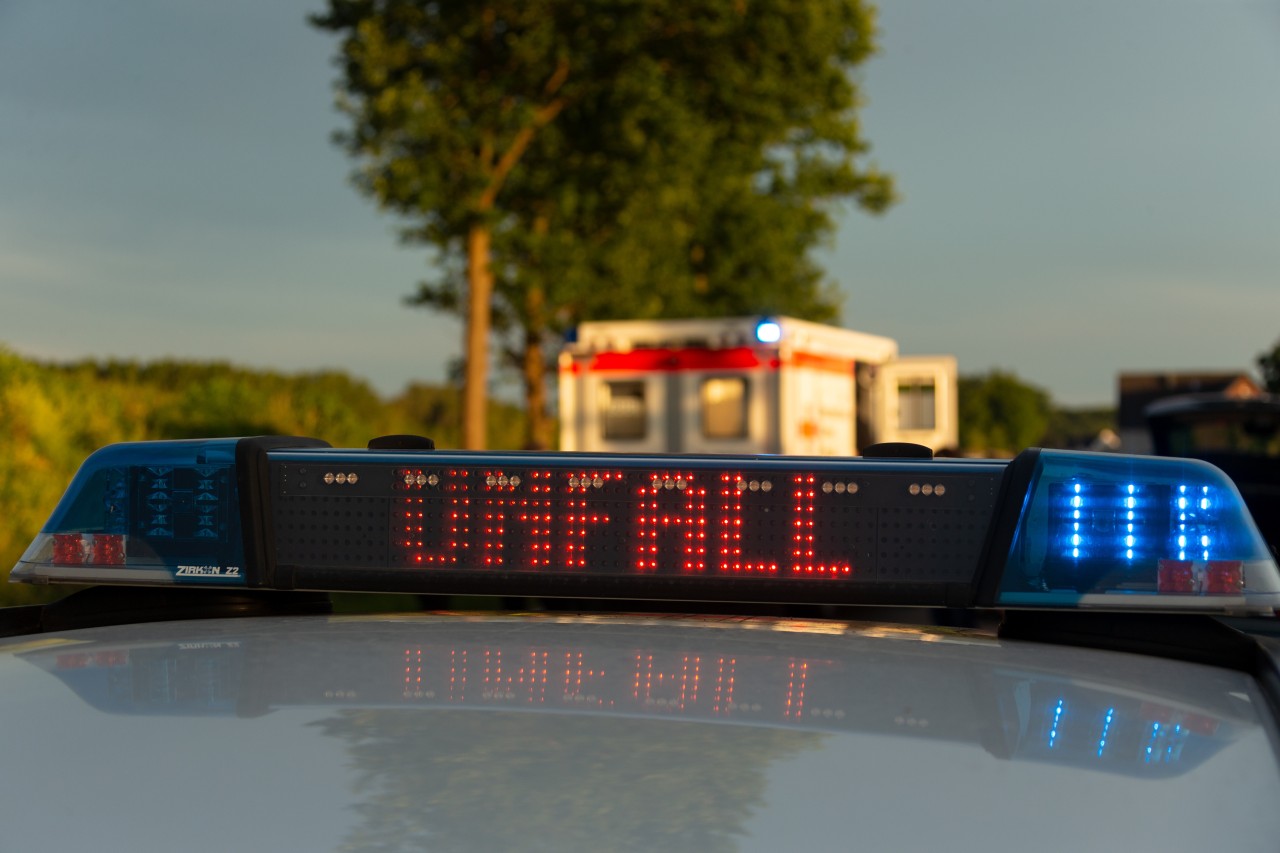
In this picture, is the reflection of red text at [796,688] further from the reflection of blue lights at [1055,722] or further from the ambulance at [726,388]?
the ambulance at [726,388]

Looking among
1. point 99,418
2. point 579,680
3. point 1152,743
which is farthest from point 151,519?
point 99,418

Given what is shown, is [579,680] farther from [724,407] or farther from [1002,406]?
[1002,406]

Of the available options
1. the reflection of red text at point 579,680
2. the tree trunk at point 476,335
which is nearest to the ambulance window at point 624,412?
the tree trunk at point 476,335

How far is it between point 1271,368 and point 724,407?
918cm

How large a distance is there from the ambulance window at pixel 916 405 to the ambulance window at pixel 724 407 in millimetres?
2728

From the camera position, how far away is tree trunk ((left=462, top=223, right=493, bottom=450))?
26609 millimetres

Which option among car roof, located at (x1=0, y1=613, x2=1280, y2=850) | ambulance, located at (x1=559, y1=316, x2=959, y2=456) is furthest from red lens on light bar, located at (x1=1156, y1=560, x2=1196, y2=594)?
ambulance, located at (x1=559, y1=316, x2=959, y2=456)

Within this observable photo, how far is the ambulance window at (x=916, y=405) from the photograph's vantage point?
2008 cm

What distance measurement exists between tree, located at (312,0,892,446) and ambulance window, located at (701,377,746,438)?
8.41m

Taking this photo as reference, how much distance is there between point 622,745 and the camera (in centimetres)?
176

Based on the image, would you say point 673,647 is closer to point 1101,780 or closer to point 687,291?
point 1101,780

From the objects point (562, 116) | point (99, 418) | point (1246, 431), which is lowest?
point (1246, 431)

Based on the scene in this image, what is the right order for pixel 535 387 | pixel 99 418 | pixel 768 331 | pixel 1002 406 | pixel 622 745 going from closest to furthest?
pixel 622 745 → pixel 768 331 → pixel 99 418 → pixel 535 387 → pixel 1002 406

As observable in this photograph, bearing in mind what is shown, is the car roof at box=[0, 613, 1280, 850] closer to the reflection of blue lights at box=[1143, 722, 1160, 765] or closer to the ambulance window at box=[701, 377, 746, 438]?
the reflection of blue lights at box=[1143, 722, 1160, 765]
